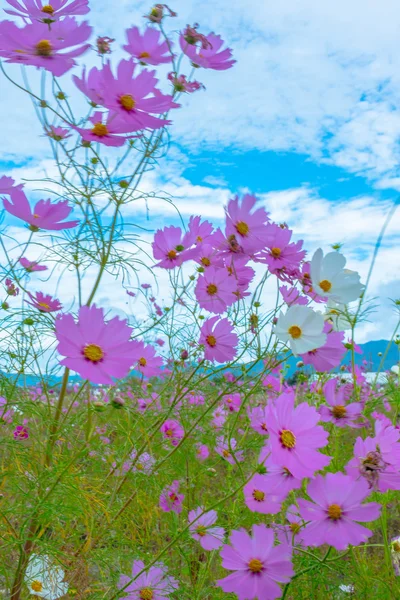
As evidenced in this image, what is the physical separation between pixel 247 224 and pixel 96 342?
0.31 metres

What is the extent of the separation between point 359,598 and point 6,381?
92cm

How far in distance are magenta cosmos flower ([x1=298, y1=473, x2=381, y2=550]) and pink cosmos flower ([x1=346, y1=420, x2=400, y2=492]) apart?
0.5 inches

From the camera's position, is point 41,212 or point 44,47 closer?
point 44,47

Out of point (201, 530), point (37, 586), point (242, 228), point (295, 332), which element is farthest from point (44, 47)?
point (37, 586)

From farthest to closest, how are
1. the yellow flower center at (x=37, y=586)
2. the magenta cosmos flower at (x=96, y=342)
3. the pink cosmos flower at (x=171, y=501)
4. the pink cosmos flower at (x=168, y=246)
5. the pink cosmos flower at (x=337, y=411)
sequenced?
the pink cosmos flower at (x=171, y=501)
the yellow flower center at (x=37, y=586)
the pink cosmos flower at (x=168, y=246)
the pink cosmos flower at (x=337, y=411)
the magenta cosmos flower at (x=96, y=342)

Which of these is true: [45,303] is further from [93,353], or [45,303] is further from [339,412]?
[339,412]

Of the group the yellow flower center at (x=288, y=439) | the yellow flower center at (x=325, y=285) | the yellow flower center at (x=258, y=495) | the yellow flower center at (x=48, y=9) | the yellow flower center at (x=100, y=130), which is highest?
the yellow flower center at (x=48, y=9)

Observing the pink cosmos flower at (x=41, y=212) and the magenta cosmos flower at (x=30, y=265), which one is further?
the magenta cosmos flower at (x=30, y=265)

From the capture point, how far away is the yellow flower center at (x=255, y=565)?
729 millimetres

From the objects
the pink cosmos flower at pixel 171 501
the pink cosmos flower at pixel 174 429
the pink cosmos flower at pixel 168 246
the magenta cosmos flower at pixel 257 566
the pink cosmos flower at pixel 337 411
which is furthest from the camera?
the pink cosmos flower at pixel 174 429

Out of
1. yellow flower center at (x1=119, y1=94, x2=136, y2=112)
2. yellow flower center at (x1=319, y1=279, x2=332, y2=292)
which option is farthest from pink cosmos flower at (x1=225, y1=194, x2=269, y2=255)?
yellow flower center at (x1=119, y1=94, x2=136, y2=112)

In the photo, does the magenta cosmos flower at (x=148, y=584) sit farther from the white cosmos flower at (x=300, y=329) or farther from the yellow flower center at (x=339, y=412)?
the white cosmos flower at (x=300, y=329)

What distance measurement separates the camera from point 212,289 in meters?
0.91

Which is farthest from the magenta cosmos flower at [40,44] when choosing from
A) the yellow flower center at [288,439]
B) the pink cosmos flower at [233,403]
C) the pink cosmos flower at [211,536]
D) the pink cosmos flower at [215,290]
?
the pink cosmos flower at [233,403]
